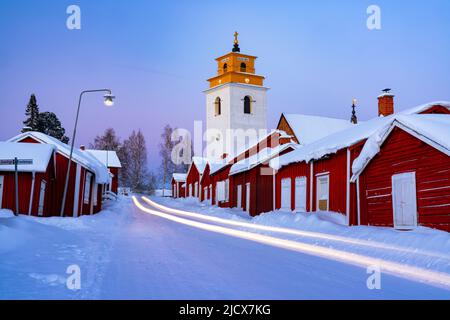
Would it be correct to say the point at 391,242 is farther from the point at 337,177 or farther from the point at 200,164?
the point at 200,164

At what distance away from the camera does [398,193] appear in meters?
13.6

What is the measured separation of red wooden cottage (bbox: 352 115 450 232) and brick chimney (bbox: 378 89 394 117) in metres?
11.6

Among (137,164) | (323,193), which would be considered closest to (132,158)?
(137,164)

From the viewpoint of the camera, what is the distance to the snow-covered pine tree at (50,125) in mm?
70625

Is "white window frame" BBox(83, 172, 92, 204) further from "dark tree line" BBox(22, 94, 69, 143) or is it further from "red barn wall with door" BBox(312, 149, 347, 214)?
"dark tree line" BBox(22, 94, 69, 143)

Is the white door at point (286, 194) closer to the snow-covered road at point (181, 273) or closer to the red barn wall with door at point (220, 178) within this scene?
the red barn wall with door at point (220, 178)

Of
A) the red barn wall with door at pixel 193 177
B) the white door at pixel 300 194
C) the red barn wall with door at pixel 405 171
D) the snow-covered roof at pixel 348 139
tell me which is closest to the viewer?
the red barn wall with door at pixel 405 171

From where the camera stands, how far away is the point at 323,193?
61.4 feet

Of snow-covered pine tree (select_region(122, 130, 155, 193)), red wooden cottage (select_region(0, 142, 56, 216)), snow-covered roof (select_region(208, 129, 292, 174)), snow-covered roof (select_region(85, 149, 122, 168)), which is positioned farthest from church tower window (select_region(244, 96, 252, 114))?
red wooden cottage (select_region(0, 142, 56, 216))

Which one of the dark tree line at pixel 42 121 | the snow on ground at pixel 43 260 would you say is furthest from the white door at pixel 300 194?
the dark tree line at pixel 42 121
